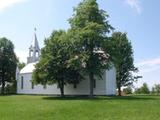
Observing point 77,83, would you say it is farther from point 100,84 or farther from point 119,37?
point 119,37

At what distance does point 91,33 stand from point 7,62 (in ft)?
131

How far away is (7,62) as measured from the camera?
272 ft

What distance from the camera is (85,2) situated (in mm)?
50750

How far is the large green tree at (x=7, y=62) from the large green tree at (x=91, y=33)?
35.6m

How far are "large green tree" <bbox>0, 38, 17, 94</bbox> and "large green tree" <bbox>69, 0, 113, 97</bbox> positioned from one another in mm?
35585

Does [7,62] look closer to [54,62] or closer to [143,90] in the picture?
[143,90]

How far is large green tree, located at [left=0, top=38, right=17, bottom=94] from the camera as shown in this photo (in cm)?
8271

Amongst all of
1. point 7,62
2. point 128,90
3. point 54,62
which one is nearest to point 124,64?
point 128,90

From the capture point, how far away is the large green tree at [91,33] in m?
47.9

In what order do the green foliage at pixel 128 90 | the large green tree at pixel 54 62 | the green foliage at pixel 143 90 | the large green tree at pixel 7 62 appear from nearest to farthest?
1. the large green tree at pixel 54 62
2. the green foliage at pixel 128 90
3. the green foliage at pixel 143 90
4. the large green tree at pixel 7 62

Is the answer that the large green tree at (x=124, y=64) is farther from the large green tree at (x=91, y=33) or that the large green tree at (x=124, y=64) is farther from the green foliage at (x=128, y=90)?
the large green tree at (x=91, y=33)

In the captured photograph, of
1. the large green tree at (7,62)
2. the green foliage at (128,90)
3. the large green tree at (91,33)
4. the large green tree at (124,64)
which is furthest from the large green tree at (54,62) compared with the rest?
the large green tree at (7,62)

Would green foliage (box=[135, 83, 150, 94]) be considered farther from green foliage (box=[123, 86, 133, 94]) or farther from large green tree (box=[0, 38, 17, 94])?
large green tree (box=[0, 38, 17, 94])

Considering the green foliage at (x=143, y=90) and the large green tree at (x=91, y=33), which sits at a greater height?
the large green tree at (x=91, y=33)
